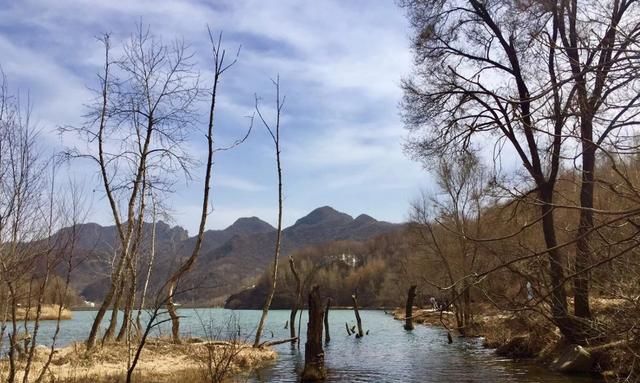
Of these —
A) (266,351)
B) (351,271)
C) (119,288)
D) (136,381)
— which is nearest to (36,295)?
Result: (136,381)

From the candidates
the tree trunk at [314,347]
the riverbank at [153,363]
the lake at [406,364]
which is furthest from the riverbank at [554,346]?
the riverbank at [153,363]

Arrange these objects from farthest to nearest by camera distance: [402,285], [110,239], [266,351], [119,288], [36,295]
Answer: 1. [402,285]
2. [266,351]
3. [110,239]
4. [119,288]
5. [36,295]

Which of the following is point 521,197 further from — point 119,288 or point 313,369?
point 119,288

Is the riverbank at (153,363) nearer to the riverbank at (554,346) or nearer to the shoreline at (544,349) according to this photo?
the shoreline at (544,349)

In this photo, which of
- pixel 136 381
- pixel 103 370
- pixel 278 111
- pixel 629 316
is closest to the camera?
pixel 629 316

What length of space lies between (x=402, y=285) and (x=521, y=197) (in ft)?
251

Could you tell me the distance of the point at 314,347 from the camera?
14.4m

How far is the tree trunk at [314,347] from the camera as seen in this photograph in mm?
13974

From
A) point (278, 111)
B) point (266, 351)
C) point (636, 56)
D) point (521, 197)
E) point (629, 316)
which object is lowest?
point (266, 351)

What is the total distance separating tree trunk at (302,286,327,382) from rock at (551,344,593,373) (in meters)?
5.89

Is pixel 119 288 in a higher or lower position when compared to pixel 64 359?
higher

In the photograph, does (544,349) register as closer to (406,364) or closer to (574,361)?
(574,361)

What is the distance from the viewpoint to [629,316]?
6082 millimetres

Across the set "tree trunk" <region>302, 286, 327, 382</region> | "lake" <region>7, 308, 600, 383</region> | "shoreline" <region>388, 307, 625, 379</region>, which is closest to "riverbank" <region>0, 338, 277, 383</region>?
"lake" <region>7, 308, 600, 383</region>
